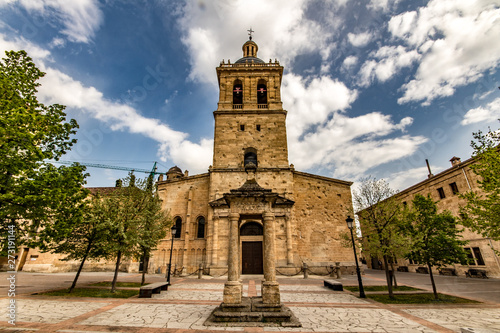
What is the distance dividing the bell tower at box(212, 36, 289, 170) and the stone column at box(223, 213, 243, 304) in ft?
46.1

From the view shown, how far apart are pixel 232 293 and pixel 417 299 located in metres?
8.85

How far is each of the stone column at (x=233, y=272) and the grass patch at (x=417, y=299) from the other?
694 centimetres

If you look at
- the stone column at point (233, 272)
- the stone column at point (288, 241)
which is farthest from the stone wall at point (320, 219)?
the stone column at point (233, 272)

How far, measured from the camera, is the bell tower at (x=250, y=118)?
76.3 ft

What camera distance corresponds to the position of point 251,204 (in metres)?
8.72

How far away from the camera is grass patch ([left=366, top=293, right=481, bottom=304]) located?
977 cm

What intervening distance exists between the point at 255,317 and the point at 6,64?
1308cm

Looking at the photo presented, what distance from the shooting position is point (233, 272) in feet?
26.0

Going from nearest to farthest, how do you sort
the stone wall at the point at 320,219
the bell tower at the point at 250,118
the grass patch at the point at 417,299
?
the grass patch at the point at 417,299 → the stone wall at the point at 320,219 → the bell tower at the point at 250,118

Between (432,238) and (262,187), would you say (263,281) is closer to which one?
(432,238)

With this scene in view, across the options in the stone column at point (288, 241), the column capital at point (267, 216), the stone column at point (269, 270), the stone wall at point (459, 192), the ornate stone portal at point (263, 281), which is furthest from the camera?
the stone column at point (288, 241)

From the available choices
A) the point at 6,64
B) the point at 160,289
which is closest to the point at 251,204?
the point at 160,289

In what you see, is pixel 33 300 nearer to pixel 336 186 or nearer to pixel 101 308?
pixel 101 308

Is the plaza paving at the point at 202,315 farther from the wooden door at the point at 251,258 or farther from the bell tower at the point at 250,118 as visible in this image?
the bell tower at the point at 250,118
